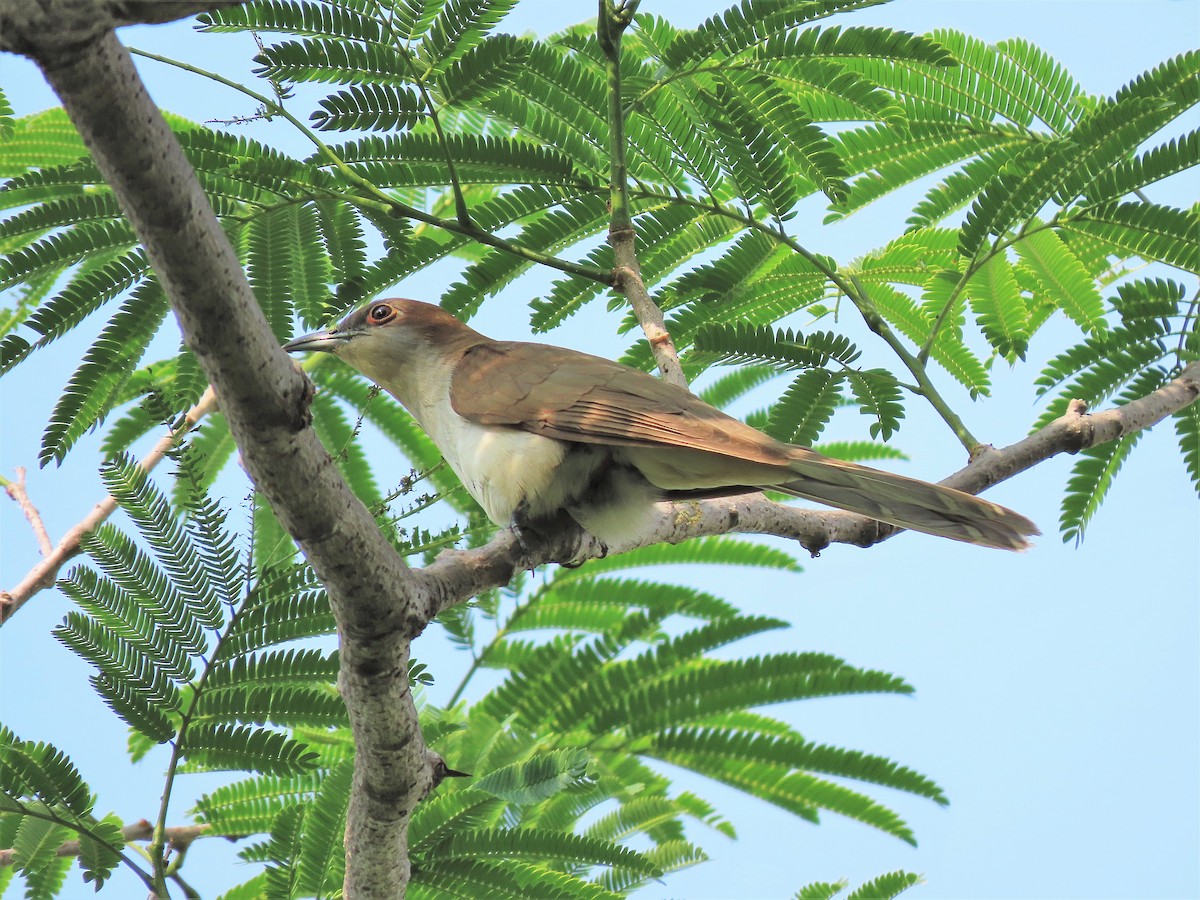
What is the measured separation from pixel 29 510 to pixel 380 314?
1.96m

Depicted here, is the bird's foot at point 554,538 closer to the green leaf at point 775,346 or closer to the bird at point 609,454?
the bird at point 609,454

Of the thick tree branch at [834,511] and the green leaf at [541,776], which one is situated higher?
the thick tree branch at [834,511]

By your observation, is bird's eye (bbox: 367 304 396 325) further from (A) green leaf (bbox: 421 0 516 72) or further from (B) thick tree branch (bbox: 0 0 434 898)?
(B) thick tree branch (bbox: 0 0 434 898)

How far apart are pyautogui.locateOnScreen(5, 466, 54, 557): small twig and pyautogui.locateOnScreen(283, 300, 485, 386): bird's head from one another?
5.23 feet

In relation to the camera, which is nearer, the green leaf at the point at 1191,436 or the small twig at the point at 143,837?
the small twig at the point at 143,837

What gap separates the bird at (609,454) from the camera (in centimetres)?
381

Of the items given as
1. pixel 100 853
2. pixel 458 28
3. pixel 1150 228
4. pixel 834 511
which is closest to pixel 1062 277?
pixel 1150 228

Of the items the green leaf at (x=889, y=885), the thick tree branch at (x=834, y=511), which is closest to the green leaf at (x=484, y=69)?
the thick tree branch at (x=834, y=511)

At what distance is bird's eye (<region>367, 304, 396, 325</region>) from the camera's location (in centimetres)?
529

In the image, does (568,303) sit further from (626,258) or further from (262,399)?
(262,399)

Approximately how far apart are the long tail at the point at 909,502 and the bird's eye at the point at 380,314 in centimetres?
224

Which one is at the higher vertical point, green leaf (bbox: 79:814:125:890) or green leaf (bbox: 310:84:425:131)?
green leaf (bbox: 310:84:425:131)

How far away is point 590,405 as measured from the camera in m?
4.32

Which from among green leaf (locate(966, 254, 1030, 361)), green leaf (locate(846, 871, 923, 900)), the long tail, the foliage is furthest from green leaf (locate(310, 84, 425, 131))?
green leaf (locate(846, 871, 923, 900))
